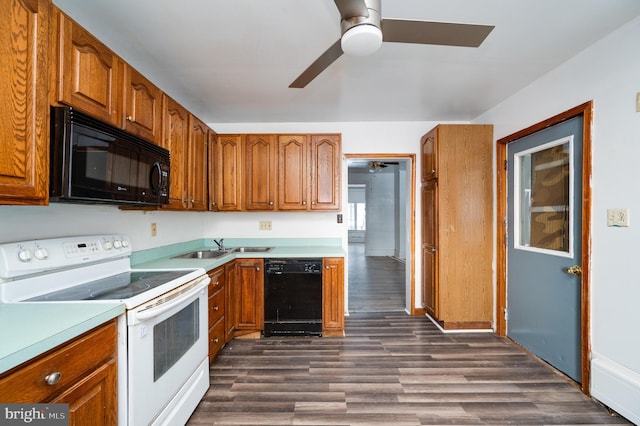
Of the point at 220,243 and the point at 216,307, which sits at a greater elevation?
the point at 220,243

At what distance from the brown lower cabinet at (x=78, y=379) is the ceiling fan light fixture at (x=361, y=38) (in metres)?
1.61

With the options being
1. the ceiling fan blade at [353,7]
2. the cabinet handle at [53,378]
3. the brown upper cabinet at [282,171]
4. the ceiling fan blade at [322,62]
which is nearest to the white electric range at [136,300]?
the cabinet handle at [53,378]

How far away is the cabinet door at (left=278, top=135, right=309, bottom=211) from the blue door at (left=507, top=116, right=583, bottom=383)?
2.14m

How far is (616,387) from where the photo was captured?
180 cm

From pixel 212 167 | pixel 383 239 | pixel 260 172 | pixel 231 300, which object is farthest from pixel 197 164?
pixel 383 239

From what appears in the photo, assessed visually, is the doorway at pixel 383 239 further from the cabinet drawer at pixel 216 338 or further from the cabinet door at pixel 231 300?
the cabinet drawer at pixel 216 338

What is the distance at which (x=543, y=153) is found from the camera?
250 centimetres

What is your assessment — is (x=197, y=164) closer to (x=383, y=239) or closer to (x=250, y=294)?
(x=250, y=294)

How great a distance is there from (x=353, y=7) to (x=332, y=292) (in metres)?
2.44

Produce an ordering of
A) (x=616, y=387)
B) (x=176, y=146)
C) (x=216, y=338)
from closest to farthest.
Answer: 1. (x=616, y=387)
2. (x=176, y=146)
3. (x=216, y=338)

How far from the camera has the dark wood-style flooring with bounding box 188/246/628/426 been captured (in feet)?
5.99

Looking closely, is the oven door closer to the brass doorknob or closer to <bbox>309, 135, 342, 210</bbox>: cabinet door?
<bbox>309, 135, 342, 210</bbox>: cabinet door

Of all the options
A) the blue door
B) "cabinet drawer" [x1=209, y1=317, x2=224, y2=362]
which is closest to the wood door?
the blue door

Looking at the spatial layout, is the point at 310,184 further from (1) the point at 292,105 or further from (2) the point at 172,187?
(2) the point at 172,187
